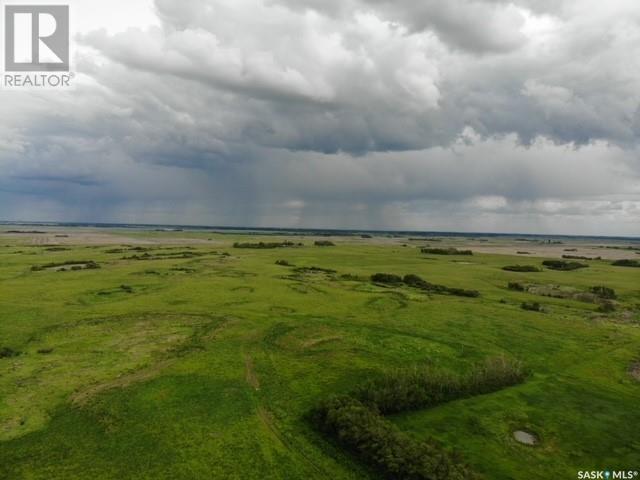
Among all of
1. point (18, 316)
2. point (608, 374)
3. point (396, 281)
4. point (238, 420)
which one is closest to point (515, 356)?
point (608, 374)

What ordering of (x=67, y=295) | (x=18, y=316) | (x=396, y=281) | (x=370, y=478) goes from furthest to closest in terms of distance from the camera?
(x=396, y=281) → (x=67, y=295) → (x=18, y=316) → (x=370, y=478)

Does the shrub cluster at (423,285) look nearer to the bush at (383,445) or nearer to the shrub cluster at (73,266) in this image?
the bush at (383,445)

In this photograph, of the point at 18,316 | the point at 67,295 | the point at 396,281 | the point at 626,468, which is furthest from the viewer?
the point at 396,281

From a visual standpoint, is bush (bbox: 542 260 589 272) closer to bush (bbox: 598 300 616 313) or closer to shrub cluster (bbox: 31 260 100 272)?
bush (bbox: 598 300 616 313)

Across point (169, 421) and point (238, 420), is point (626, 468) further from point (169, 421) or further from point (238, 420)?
point (169, 421)

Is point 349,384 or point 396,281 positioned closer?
point 349,384

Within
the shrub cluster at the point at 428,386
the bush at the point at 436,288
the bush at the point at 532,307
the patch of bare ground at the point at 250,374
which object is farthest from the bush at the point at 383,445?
the bush at the point at 436,288
